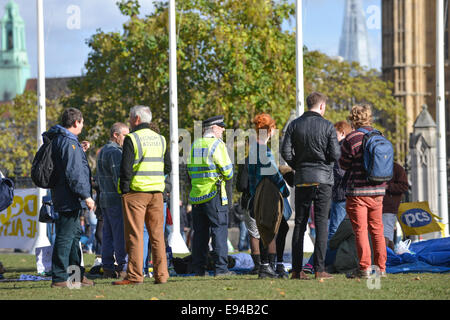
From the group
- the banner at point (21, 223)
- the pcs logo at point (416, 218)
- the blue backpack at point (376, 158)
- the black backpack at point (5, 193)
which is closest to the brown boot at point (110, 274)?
the black backpack at point (5, 193)

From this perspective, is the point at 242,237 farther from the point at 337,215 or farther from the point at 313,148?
the point at 313,148

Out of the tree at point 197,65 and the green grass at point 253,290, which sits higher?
the tree at point 197,65

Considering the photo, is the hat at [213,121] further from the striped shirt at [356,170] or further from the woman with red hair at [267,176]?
the striped shirt at [356,170]

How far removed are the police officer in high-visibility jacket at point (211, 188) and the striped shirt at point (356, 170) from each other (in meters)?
1.50

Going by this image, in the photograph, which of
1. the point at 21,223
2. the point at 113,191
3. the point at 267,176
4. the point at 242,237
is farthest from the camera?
the point at 242,237

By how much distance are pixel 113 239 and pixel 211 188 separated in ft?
4.45

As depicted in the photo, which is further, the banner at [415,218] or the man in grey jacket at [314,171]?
the banner at [415,218]

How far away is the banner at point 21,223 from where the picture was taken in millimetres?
15734

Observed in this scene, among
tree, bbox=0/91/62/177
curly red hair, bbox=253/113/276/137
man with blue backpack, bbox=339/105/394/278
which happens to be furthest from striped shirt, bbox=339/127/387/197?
tree, bbox=0/91/62/177

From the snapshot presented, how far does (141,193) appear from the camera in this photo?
9.19 metres

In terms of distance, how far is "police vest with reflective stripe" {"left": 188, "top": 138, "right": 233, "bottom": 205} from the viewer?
10516mm

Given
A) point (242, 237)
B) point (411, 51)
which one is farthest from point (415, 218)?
point (411, 51)
